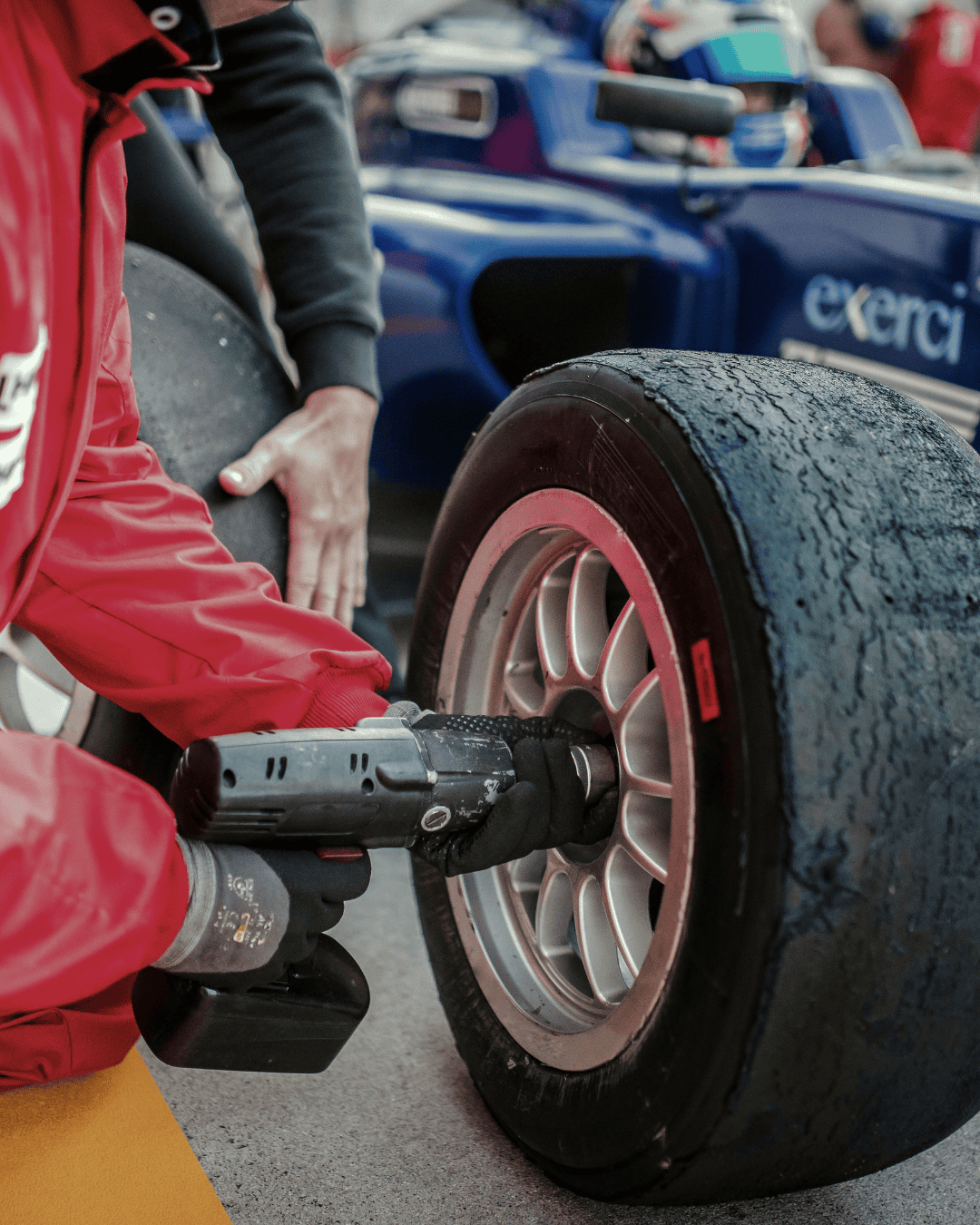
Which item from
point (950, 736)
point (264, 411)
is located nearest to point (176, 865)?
point (950, 736)

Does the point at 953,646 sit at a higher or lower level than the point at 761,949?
higher

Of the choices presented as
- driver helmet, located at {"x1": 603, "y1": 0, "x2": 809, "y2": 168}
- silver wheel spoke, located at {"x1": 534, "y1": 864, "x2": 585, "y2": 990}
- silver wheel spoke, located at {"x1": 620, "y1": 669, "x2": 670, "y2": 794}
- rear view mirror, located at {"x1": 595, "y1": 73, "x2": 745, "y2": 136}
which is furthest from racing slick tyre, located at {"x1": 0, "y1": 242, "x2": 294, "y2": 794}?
driver helmet, located at {"x1": 603, "y1": 0, "x2": 809, "y2": 168}

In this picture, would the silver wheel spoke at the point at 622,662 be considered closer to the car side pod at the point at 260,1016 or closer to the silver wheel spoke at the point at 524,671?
the silver wheel spoke at the point at 524,671

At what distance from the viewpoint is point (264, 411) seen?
150cm

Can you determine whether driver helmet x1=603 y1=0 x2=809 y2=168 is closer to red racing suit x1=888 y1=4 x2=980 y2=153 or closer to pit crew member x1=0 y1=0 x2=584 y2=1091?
pit crew member x1=0 y1=0 x2=584 y2=1091

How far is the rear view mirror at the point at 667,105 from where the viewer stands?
1974mm

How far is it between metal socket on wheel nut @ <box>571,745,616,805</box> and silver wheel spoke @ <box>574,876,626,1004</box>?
88 mm

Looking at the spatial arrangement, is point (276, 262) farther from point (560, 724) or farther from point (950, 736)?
point (950, 736)

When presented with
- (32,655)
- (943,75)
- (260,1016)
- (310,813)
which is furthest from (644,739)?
(943,75)

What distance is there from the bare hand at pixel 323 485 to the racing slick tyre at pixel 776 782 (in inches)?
20.6

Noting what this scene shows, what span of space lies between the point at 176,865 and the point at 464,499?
48cm

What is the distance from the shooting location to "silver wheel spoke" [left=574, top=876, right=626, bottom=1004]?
105 centimetres

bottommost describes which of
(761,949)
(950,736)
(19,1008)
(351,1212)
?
(351,1212)

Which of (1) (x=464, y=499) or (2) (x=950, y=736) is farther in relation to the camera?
(1) (x=464, y=499)
